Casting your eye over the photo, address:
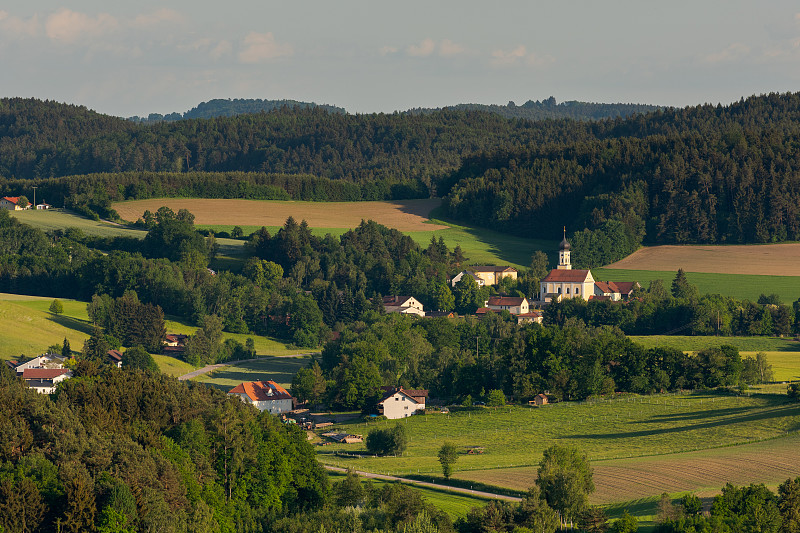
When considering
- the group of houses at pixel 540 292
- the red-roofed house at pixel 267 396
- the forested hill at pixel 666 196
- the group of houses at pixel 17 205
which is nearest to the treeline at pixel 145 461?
the red-roofed house at pixel 267 396

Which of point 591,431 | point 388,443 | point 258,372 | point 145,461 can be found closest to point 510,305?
point 258,372

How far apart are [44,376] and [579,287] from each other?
73.4 metres

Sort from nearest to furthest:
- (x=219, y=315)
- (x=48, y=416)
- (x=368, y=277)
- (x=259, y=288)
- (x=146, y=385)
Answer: (x=48, y=416) < (x=146, y=385) < (x=219, y=315) < (x=259, y=288) < (x=368, y=277)

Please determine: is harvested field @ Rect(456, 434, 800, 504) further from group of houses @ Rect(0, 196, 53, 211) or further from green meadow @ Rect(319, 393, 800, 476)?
group of houses @ Rect(0, 196, 53, 211)

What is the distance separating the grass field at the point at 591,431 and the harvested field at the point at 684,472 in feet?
0.82

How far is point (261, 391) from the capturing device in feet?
349

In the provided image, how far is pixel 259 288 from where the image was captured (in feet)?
494

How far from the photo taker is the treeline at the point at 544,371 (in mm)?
102688

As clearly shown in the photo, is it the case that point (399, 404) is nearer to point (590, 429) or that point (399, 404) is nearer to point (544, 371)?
point (544, 371)

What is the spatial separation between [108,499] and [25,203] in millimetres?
145825

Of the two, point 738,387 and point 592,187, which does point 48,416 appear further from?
point 592,187

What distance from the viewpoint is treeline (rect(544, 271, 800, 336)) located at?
5172 inches

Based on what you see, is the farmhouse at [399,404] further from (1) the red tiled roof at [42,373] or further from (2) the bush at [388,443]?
(1) the red tiled roof at [42,373]

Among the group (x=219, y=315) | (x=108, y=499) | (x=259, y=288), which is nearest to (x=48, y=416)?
(x=108, y=499)
